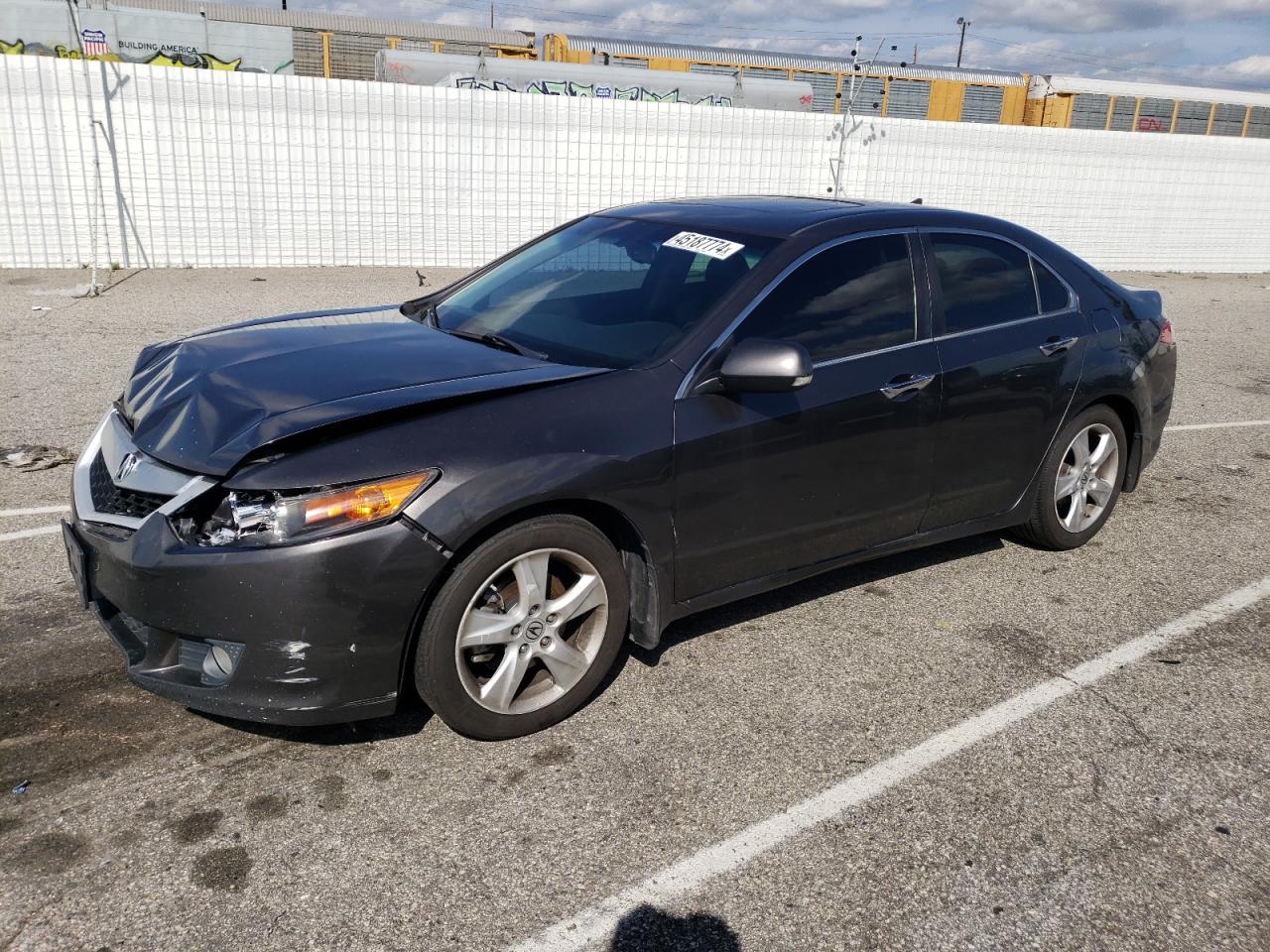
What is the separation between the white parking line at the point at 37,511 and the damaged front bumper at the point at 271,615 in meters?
2.37

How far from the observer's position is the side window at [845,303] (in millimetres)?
3900

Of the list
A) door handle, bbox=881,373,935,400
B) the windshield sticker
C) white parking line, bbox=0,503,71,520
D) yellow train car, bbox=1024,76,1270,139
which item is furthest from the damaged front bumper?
yellow train car, bbox=1024,76,1270,139

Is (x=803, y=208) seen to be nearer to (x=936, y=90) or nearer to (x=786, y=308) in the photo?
(x=786, y=308)

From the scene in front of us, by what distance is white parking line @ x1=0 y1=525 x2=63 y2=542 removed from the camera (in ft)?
15.8

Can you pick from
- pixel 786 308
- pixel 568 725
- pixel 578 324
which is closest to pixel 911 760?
pixel 568 725

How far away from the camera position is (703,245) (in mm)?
4168

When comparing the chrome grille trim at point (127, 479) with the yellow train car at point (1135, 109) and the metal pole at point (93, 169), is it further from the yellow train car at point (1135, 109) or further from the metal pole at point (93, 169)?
the yellow train car at point (1135, 109)

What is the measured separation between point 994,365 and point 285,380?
2.87m

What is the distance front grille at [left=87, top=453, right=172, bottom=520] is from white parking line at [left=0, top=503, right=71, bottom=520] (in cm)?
192

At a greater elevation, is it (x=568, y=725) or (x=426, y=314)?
(x=426, y=314)

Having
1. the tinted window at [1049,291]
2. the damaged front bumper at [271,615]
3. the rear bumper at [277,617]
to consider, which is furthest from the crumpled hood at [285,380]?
the tinted window at [1049,291]

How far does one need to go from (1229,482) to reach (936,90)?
2383 centimetres

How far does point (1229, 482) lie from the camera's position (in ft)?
21.6

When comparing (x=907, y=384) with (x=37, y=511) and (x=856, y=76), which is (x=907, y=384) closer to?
(x=37, y=511)
